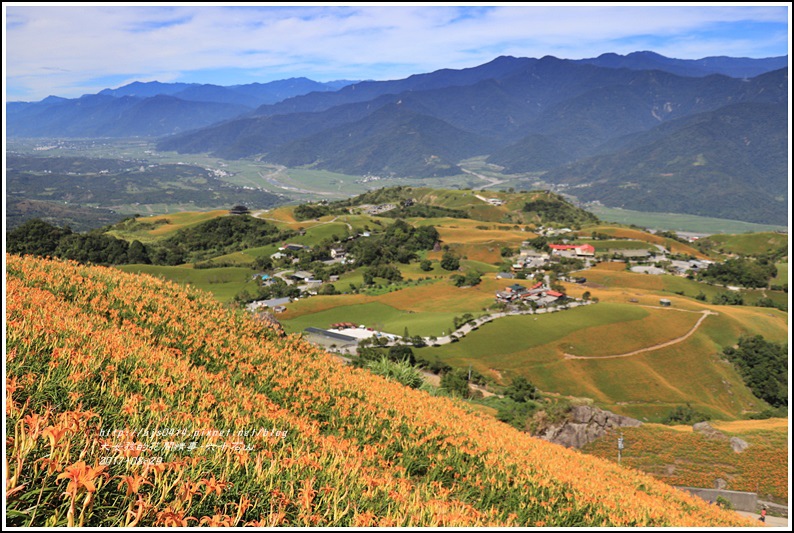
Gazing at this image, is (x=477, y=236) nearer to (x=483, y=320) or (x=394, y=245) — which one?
(x=394, y=245)

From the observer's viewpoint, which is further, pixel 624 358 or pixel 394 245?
pixel 394 245

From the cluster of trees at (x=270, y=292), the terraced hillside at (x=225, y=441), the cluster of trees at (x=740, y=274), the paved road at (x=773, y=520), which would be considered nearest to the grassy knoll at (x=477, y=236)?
the cluster of trees at (x=740, y=274)

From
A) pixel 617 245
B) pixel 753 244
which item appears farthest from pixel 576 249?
pixel 753 244

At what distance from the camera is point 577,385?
58.6 metres

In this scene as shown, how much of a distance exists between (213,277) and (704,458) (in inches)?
4176

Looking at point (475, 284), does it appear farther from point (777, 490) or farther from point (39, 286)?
point (39, 286)

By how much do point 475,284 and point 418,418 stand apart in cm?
10238

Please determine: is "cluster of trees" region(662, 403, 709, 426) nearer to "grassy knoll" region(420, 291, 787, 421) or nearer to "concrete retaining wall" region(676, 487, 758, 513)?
"grassy knoll" region(420, 291, 787, 421)

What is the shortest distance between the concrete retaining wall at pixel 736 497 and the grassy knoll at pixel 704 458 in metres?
0.79

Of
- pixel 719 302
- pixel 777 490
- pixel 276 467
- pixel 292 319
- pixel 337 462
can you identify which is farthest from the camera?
pixel 719 302

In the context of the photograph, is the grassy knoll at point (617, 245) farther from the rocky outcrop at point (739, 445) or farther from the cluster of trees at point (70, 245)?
the cluster of trees at point (70, 245)

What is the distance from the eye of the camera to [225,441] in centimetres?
538

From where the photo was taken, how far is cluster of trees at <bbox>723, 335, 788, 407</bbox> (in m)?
64.4

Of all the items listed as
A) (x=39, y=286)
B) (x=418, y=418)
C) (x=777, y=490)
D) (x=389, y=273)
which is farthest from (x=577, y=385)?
(x=389, y=273)
